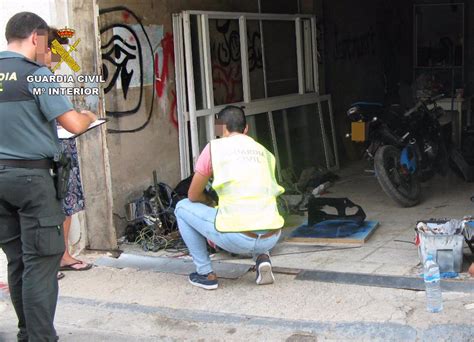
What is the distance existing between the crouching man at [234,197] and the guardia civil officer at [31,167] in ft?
3.95

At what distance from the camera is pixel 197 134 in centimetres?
727

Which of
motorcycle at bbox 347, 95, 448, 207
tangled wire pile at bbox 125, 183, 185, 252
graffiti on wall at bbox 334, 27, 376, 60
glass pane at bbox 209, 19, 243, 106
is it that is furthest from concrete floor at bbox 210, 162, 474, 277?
graffiti on wall at bbox 334, 27, 376, 60

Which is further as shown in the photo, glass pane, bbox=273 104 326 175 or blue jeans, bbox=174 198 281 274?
glass pane, bbox=273 104 326 175

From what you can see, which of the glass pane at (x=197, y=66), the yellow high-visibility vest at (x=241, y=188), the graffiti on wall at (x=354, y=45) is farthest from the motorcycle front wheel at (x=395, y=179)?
the graffiti on wall at (x=354, y=45)

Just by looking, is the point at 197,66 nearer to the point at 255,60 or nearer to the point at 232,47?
the point at 232,47

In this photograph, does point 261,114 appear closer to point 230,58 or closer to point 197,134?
point 230,58

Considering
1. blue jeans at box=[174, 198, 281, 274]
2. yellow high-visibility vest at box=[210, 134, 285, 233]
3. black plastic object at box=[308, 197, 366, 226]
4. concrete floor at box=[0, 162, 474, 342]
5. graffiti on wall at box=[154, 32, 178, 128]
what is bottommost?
concrete floor at box=[0, 162, 474, 342]

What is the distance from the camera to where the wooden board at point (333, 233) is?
243 inches

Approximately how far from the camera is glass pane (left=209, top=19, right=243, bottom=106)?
770 centimetres

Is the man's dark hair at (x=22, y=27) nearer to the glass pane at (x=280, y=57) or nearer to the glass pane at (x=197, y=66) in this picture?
the glass pane at (x=197, y=66)

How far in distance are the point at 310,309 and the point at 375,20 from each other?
8.38 m

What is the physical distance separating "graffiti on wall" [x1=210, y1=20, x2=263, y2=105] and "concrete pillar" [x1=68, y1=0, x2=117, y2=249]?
1986 millimetres

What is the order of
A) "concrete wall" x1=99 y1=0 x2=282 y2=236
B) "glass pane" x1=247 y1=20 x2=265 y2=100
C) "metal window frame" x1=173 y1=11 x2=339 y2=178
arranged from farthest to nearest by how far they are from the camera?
"glass pane" x1=247 y1=20 x2=265 y2=100 < "metal window frame" x1=173 y1=11 x2=339 y2=178 < "concrete wall" x1=99 y1=0 x2=282 y2=236

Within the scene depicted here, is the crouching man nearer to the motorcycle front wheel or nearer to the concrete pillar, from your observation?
A: the concrete pillar
